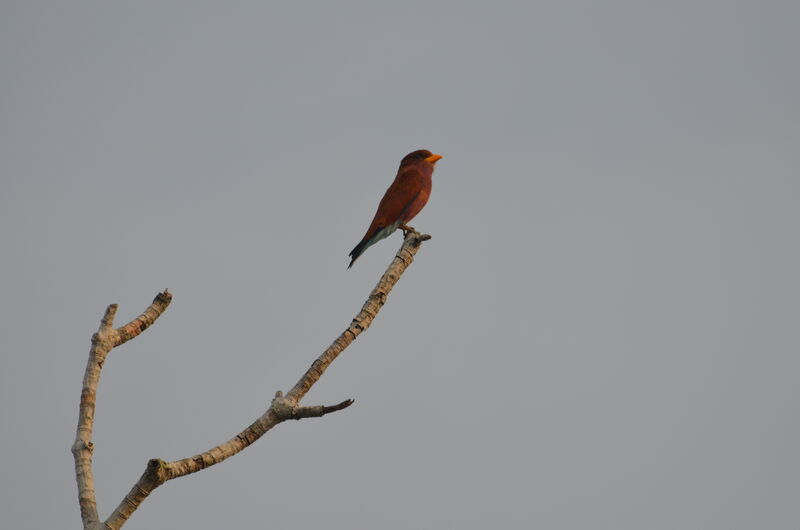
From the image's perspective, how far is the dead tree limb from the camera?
4.30 m

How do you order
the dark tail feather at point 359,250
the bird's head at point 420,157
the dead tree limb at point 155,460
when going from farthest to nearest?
1. the bird's head at point 420,157
2. the dark tail feather at point 359,250
3. the dead tree limb at point 155,460

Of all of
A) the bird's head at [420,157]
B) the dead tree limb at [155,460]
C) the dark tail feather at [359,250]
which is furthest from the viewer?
→ the bird's head at [420,157]

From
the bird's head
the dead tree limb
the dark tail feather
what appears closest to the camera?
the dead tree limb

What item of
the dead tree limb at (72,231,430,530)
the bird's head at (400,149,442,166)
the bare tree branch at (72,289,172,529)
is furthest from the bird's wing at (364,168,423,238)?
the bare tree branch at (72,289,172,529)

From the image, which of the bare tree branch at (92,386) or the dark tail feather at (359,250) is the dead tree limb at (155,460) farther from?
the dark tail feather at (359,250)

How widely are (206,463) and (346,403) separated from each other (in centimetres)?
74

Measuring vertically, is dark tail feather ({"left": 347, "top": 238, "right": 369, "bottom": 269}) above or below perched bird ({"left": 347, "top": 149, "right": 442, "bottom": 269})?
below

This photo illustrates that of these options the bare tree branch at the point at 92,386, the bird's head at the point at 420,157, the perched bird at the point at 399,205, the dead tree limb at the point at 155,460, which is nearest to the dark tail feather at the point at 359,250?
the perched bird at the point at 399,205

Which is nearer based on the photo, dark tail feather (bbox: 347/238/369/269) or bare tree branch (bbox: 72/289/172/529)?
bare tree branch (bbox: 72/289/172/529)

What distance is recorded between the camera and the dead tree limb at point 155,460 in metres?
4.30

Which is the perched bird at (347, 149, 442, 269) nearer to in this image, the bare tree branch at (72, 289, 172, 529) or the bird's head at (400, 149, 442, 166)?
the bird's head at (400, 149, 442, 166)

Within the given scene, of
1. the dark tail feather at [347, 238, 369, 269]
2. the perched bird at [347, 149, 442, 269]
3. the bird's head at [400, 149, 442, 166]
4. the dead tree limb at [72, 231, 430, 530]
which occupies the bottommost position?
the dead tree limb at [72, 231, 430, 530]

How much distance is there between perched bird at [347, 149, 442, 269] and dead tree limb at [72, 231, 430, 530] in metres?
5.84

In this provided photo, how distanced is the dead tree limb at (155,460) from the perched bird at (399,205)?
Result: 5843 millimetres
